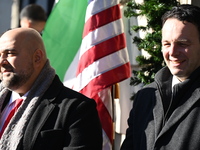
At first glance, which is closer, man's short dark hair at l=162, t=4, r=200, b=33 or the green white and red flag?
man's short dark hair at l=162, t=4, r=200, b=33

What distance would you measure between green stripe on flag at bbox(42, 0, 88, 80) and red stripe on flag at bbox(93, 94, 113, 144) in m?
0.75

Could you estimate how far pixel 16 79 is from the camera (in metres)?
4.19

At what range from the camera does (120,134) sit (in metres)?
7.46

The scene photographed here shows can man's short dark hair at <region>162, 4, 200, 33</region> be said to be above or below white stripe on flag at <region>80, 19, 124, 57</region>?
above

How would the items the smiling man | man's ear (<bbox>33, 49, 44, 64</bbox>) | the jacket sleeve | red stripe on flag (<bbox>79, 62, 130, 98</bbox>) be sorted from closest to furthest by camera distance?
1. the smiling man
2. the jacket sleeve
3. man's ear (<bbox>33, 49, 44, 64</bbox>)
4. red stripe on flag (<bbox>79, 62, 130, 98</bbox>)

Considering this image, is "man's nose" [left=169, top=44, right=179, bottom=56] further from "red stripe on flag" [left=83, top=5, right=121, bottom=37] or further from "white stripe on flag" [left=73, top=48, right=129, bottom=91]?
"red stripe on flag" [left=83, top=5, right=121, bottom=37]

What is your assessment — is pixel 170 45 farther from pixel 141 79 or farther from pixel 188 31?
pixel 141 79

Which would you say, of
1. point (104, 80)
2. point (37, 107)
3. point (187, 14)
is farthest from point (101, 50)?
point (187, 14)

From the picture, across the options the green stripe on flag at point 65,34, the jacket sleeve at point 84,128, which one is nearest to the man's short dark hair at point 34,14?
the green stripe on flag at point 65,34

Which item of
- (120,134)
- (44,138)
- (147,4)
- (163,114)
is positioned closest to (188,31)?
(163,114)

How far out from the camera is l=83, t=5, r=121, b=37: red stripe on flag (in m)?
6.28

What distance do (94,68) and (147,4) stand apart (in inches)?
39.3

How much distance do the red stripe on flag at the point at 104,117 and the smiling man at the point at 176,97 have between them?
80.9 inches

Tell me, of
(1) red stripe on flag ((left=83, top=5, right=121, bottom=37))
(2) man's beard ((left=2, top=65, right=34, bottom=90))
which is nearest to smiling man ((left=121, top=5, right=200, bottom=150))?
(2) man's beard ((left=2, top=65, right=34, bottom=90))
